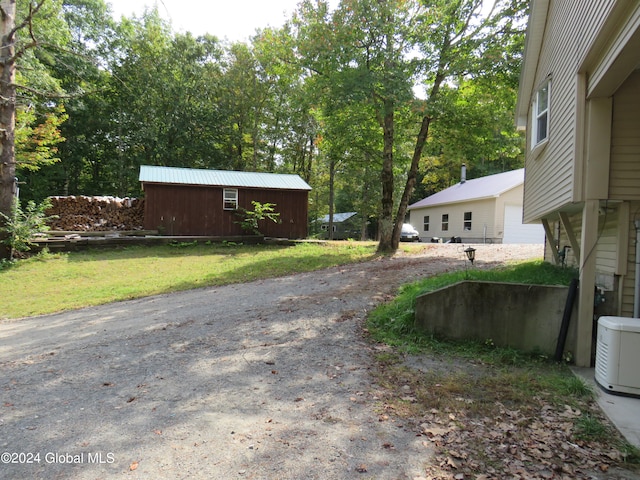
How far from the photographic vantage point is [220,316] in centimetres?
652

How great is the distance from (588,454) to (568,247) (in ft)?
17.3

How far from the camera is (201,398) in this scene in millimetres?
3508

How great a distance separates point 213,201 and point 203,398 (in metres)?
14.8

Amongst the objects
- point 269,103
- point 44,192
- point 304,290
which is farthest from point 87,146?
point 304,290

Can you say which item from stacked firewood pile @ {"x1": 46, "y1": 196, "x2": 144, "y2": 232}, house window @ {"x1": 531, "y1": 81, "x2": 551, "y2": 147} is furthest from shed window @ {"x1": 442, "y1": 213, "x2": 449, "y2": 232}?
stacked firewood pile @ {"x1": 46, "y1": 196, "x2": 144, "y2": 232}

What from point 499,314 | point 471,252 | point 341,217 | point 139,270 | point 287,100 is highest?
point 287,100

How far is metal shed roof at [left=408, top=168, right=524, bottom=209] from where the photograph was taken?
20.3 m

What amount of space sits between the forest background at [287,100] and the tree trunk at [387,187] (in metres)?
0.05

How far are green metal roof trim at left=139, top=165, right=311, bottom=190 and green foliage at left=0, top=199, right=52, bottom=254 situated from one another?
14.3 feet

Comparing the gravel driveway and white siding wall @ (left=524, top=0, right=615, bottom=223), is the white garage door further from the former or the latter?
the gravel driveway

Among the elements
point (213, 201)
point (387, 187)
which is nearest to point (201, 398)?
point (387, 187)

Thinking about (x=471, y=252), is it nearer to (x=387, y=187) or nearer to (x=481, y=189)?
(x=387, y=187)

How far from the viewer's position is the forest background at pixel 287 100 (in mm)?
11219

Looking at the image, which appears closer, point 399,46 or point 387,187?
point 399,46
